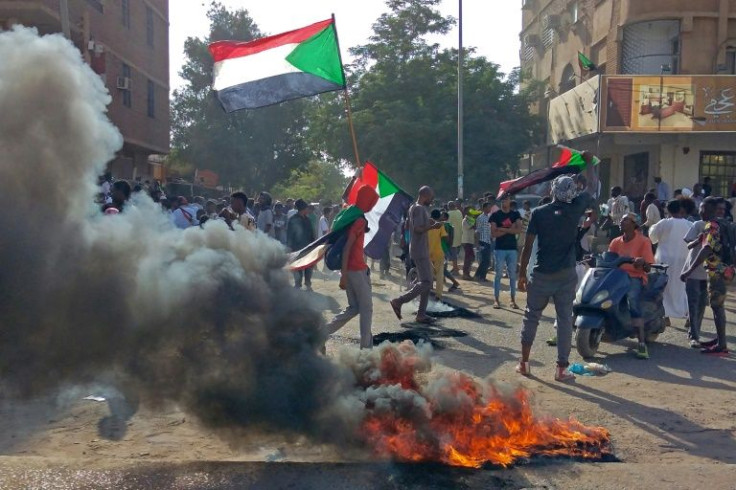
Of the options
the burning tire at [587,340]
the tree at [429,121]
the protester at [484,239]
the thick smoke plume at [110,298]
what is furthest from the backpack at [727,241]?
the tree at [429,121]

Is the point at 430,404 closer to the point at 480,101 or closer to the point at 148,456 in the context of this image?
the point at 148,456

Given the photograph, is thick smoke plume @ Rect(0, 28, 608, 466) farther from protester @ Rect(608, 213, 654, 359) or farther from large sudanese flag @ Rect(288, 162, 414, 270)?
large sudanese flag @ Rect(288, 162, 414, 270)

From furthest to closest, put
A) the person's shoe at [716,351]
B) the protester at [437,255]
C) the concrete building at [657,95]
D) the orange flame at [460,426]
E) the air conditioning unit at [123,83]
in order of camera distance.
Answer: the air conditioning unit at [123,83] → the concrete building at [657,95] → the protester at [437,255] → the person's shoe at [716,351] → the orange flame at [460,426]

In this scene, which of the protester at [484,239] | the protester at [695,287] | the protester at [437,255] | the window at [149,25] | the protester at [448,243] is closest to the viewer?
the protester at [695,287]

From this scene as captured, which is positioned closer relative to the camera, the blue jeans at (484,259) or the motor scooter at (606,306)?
the motor scooter at (606,306)

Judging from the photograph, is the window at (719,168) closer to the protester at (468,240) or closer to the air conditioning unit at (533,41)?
the protester at (468,240)

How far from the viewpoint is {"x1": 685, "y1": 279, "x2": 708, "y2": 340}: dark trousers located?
789 cm

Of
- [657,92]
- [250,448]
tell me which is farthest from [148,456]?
[657,92]

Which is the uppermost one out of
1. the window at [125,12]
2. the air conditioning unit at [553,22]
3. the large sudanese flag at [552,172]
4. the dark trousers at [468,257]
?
the air conditioning unit at [553,22]

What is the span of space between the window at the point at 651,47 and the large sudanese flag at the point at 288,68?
1559 centimetres

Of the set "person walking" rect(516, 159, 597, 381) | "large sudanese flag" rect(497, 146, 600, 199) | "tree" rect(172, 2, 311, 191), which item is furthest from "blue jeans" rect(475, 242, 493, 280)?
"tree" rect(172, 2, 311, 191)

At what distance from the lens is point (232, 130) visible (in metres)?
Answer: 41.7

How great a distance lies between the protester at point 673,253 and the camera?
29.2 ft

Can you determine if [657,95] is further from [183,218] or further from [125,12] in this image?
[125,12]
